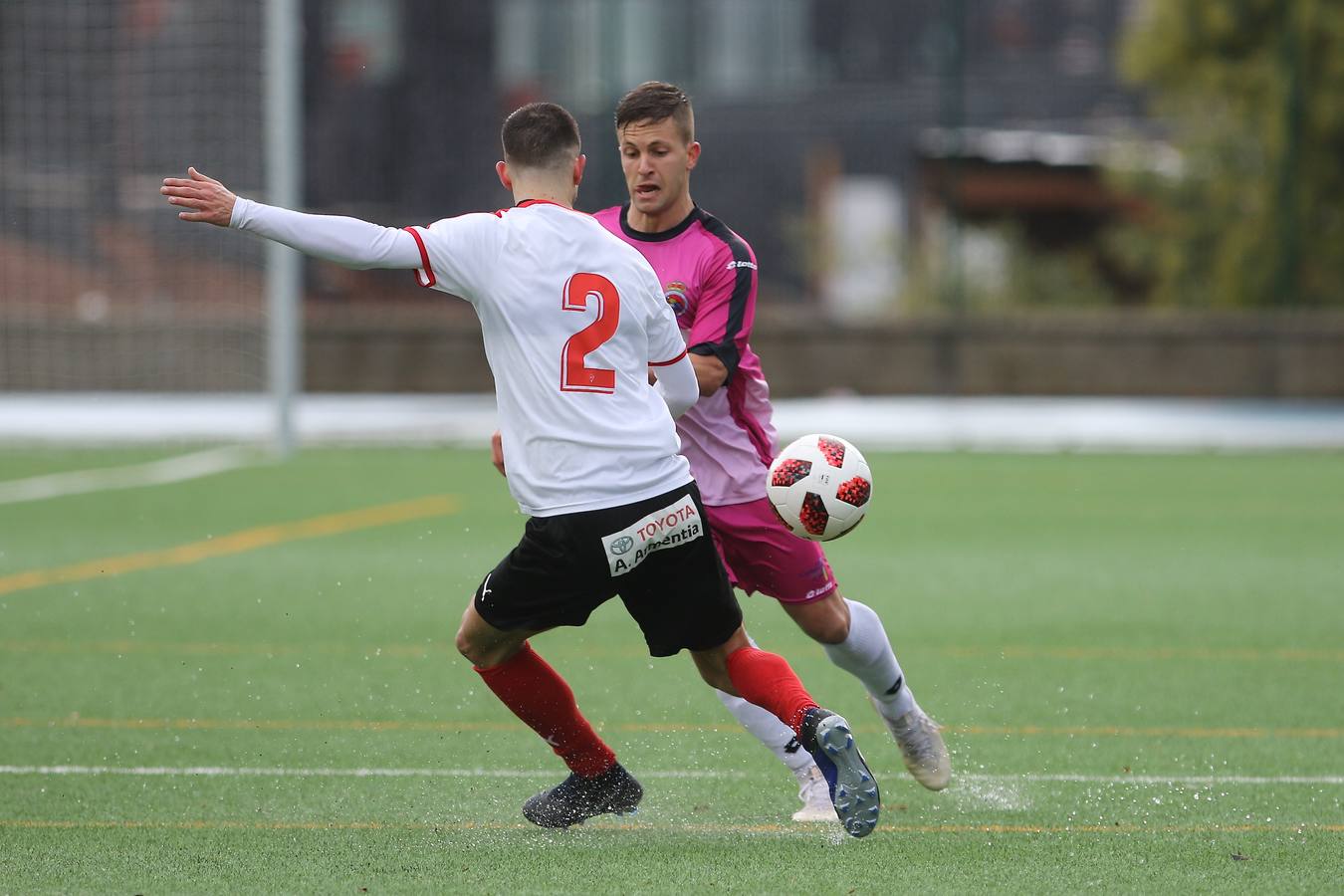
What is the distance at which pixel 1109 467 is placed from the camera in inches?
663

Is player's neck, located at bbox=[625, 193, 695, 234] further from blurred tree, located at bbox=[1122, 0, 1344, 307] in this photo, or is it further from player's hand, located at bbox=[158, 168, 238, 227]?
blurred tree, located at bbox=[1122, 0, 1344, 307]

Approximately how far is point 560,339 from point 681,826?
138 cm

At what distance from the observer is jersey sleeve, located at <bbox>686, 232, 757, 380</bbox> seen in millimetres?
5211

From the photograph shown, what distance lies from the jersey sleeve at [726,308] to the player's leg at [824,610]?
46cm

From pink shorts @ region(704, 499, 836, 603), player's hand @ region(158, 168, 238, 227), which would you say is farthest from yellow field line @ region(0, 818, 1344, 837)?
player's hand @ region(158, 168, 238, 227)

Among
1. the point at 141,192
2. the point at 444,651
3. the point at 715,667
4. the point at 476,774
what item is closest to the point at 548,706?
the point at 715,667

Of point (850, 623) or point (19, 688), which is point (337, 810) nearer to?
point (850, 623)

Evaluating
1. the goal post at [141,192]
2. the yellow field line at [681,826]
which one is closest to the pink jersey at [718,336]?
the yellow field line at [681,826]

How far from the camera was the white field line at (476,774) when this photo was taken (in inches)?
220

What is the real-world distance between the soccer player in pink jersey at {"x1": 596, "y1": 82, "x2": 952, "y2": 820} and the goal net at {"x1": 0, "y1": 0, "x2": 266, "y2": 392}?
13.7m

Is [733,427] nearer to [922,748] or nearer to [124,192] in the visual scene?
[922,748]

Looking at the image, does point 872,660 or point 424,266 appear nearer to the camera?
point 424,266

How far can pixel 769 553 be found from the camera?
17.6 ft

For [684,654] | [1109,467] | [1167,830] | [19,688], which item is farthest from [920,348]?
[1167,830]
